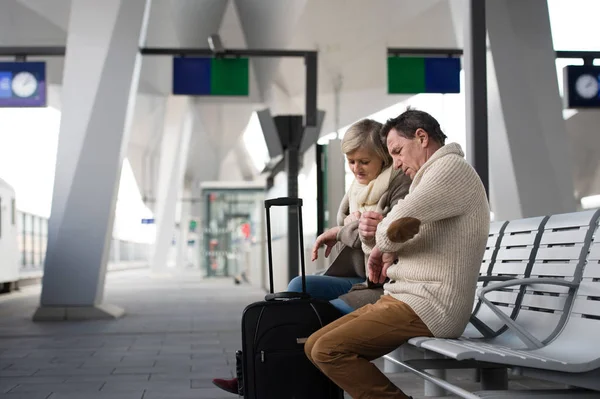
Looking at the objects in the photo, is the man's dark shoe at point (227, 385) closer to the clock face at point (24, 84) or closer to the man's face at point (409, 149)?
the man's face at point (409, 149)

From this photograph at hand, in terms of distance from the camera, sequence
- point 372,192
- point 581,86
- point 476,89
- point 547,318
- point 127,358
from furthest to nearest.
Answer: point 581,86 → point 127,358 → point 476,89 → point 372,192 → point 547,318

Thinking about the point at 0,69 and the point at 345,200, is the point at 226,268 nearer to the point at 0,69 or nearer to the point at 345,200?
the point at 0,69

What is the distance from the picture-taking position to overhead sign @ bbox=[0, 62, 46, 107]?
12578mm

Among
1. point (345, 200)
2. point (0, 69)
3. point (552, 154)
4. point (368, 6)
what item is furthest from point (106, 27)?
point (368, 6)

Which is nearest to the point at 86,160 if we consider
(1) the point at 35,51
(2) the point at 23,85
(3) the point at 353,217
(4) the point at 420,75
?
(1) the point at 35,51

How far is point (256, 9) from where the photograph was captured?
1035 inches

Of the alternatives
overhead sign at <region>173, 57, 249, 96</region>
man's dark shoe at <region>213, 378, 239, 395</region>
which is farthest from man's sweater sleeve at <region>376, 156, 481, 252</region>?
overhead sign at <region>173, 57, 249, 96</region>

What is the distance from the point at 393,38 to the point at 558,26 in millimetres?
5369

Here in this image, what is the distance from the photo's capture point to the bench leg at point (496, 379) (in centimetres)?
407

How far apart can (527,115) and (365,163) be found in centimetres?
609

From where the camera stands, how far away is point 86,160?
34.2 feet

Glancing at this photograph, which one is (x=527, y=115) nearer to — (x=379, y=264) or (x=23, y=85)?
(x=379, y=264)

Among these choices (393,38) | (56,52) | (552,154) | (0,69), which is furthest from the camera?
(393,38)

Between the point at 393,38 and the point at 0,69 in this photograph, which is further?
the point at 393,38
